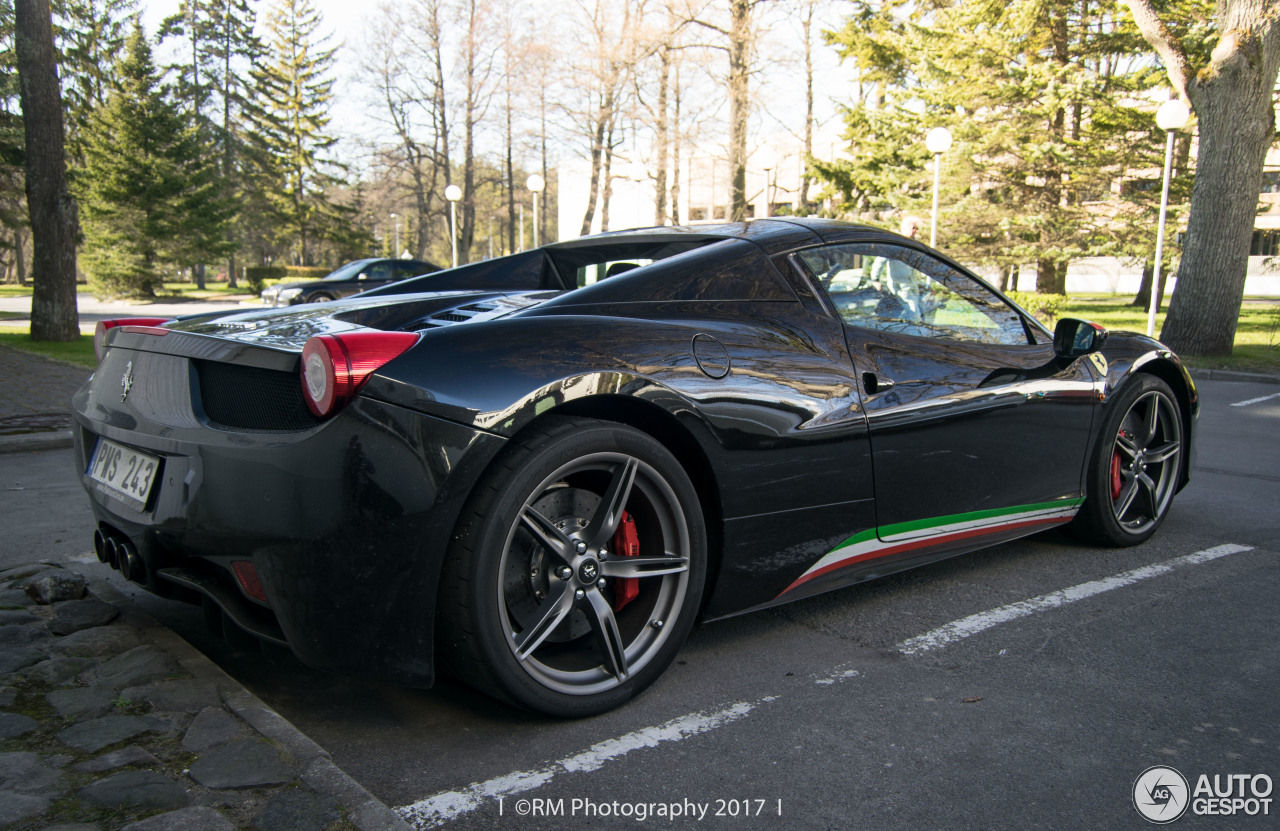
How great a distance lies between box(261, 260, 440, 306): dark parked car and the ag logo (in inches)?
675

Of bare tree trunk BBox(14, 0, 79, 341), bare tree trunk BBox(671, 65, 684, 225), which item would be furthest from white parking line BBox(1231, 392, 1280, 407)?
bare tree trunk BBox(671, 65, 684, 225)

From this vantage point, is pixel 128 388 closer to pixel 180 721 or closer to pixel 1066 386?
pixel 180 721

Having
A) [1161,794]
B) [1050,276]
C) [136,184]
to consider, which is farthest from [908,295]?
[136,184]

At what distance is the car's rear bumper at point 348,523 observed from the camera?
2062 millimetres

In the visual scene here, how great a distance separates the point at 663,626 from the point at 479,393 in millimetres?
875

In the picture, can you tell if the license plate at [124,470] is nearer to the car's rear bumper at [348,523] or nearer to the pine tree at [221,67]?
the car's rear bumper at [348,523]

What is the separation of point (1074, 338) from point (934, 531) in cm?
112

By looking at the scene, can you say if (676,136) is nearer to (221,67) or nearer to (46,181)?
(46,181)

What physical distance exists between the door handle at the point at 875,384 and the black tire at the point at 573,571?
76cm

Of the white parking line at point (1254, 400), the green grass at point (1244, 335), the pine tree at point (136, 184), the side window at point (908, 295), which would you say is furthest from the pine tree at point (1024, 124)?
the pine tree at point (136, 184)

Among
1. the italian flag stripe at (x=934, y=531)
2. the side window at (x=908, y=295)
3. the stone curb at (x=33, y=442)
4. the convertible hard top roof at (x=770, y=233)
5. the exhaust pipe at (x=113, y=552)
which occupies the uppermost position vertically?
the convertible hard top roof at (x=770, y=233)

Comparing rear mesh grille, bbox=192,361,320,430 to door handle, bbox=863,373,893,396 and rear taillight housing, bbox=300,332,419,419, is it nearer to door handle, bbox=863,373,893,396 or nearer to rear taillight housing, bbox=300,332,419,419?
rear taillight housing, bbox=300,332,419,419

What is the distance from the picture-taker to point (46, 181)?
1297 cm

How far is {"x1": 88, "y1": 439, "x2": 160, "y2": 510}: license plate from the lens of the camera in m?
2.42
